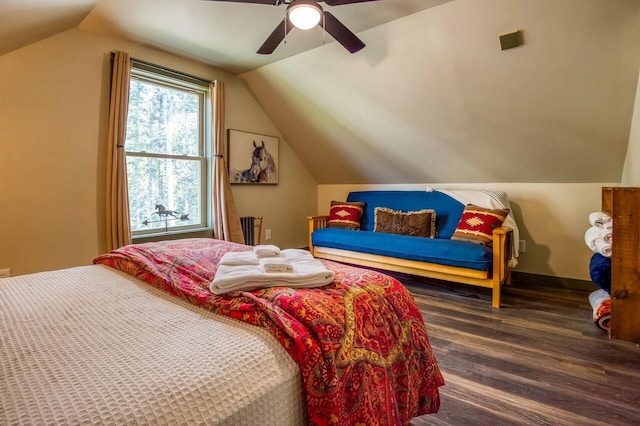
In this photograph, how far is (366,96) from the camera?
11.0 ft

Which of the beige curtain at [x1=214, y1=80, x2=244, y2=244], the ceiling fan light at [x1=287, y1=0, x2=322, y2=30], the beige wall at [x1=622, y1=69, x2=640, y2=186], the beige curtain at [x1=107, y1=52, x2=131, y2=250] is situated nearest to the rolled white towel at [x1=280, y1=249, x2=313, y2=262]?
the ceiling fan light at [x1=287, y1=0, x2=322, y2=30]

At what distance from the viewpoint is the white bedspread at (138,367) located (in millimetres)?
640

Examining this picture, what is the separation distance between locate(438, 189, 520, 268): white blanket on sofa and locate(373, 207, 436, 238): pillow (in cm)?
34

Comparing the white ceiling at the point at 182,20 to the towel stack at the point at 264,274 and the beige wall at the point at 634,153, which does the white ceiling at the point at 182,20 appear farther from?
the towel stack at the point at 264,274

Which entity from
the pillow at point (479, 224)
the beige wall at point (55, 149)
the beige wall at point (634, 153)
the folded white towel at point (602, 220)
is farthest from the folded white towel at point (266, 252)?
the beige wall at point (634, 153)

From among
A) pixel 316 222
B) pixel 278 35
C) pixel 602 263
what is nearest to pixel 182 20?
pixel 278 35

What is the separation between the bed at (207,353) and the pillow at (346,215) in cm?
270

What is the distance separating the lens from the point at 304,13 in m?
1.74

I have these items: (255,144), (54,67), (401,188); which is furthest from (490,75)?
(54,67)

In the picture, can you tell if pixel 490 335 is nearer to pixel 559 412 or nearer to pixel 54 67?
pixel 559 412

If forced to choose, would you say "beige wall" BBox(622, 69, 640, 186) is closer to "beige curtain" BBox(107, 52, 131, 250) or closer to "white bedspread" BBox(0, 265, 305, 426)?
"white bedspread" BBox(0, 265, 305, 426)

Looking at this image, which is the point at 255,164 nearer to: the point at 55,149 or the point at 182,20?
the point at 182,20

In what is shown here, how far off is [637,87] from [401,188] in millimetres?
2403

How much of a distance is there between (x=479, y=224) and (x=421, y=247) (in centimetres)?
60
